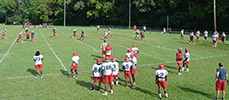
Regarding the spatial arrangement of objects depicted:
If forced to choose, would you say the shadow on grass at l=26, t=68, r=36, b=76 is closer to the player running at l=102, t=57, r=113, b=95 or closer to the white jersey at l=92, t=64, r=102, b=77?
the white jersey at l=92, t=64, r=102, b=77

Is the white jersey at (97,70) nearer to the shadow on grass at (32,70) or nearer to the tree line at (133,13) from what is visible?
the shadow on grass at (32,70)

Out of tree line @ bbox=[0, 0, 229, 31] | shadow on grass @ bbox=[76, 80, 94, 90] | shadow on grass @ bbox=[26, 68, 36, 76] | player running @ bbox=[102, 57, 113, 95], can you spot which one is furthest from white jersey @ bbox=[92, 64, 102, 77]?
tree line @ bbox=[0, 0, 229, 31]

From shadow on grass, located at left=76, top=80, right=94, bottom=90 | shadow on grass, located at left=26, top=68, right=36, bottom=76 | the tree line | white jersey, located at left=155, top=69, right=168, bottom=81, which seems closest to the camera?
white jersey, located at left=155, top=69, right=168, bottom=81

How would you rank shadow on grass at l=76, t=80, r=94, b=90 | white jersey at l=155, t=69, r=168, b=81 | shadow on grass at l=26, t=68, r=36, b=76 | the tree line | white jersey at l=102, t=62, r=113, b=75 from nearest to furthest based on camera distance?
white jersey at l=155, t=69, r=168, b=81
white jersey at l=102, t=62, r=113, b=75
shadow on grass at l=76, t=80, r=94, b=90
shadow on grass at l=26, t=68, r=36, b=76
the tree line

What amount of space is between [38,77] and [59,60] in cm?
489

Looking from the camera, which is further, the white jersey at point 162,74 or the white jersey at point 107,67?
the white jersey at point 107,67

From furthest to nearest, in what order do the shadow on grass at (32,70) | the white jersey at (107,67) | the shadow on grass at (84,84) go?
the shadow on grass at (32,70)
the shadow on grass at (84,84)
the white jersey at (107,67)

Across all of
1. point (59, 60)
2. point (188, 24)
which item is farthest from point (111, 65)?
point (188, 24)

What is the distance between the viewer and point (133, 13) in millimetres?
67750

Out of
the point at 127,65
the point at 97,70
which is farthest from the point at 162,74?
the point at 97,70

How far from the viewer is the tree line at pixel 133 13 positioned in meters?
49.2

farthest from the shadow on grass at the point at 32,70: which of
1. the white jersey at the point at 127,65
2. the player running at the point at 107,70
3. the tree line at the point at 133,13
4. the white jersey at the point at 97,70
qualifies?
the tree line at the point at 133,13

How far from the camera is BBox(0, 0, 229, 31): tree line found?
49219 millimetres

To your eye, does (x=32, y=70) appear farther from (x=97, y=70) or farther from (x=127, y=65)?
(x=127, y=65)
